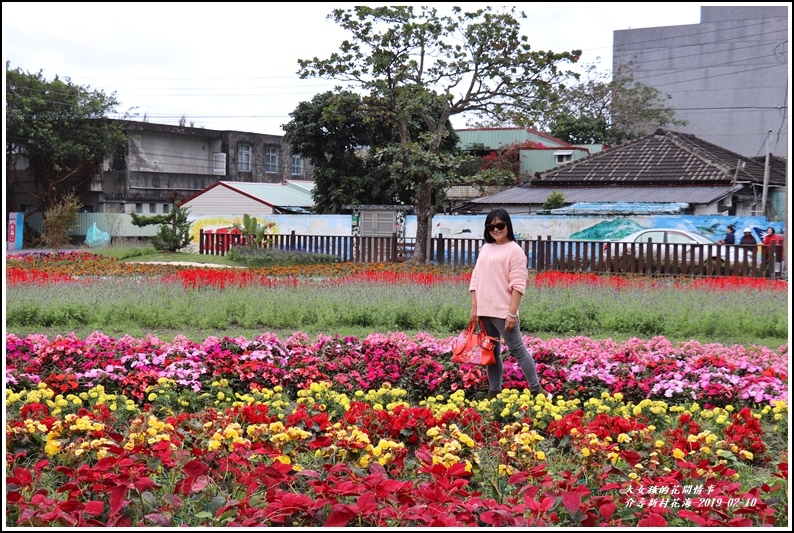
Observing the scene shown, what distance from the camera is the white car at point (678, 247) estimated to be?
1928cm

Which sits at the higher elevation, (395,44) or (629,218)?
(395,44)

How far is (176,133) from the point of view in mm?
44656

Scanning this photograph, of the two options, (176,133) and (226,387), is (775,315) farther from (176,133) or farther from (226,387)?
(176,133)

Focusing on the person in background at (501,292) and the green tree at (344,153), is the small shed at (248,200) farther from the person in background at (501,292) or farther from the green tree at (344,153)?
the person in background at (501,292)

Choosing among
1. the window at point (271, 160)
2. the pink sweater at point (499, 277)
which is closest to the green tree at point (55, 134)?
the window at point (271, 160)

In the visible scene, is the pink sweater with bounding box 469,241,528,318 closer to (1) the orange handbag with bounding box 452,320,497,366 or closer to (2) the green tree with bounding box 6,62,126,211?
(1) the orange handbag with bounding box 452,320,497,366

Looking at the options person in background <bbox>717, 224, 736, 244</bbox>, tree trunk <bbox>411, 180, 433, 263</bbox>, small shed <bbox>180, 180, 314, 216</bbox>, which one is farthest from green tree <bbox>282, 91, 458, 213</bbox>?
person in background <bbox>717, 224, 736, 244</bbox>

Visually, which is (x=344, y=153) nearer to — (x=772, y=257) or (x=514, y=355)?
(x=772, y=257)

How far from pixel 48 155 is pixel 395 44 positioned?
Result: 23.6 m

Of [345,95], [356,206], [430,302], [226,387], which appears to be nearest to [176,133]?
[356,206]

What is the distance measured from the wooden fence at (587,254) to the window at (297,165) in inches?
886

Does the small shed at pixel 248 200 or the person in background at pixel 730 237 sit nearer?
the person in background at pixel 730 237

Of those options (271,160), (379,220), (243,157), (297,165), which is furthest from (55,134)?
(379,220)

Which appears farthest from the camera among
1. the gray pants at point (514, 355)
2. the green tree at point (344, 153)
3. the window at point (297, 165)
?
the window at point (297, 165)
